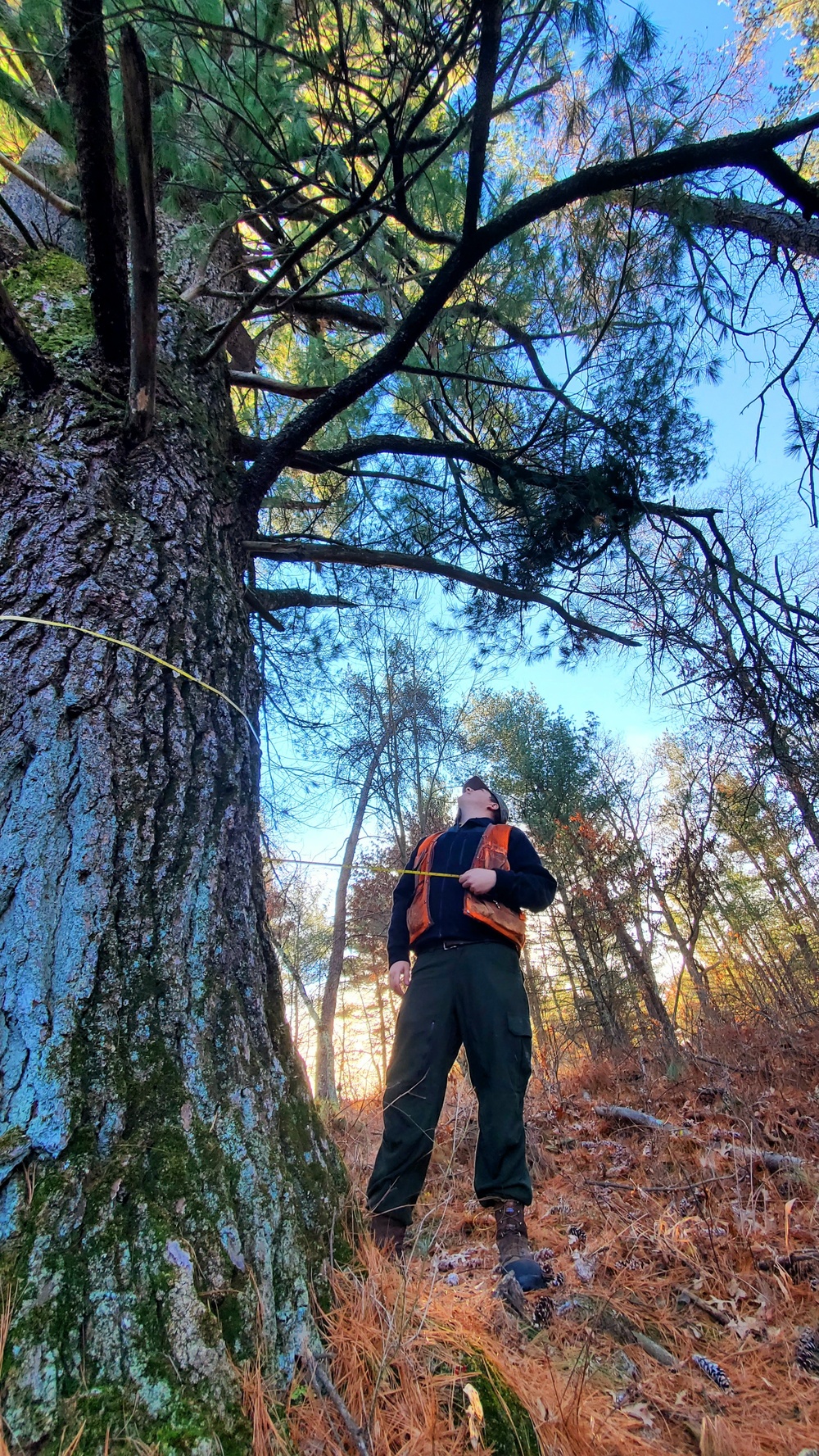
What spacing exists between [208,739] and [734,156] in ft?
7.76

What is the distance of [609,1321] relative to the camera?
53.5 inches

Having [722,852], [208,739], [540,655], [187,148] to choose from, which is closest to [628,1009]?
[722,852]

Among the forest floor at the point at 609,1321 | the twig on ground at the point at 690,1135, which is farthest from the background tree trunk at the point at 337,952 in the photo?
the forest floor at the point at 609,1321

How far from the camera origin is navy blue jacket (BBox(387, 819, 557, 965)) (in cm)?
216

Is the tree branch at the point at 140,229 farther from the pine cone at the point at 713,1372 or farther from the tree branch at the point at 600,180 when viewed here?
the pine cone at the point at 713,1372

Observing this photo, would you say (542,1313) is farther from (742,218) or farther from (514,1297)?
(742,218)

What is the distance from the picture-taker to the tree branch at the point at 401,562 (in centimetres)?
246

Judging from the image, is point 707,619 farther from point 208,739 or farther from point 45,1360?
point 45,1360

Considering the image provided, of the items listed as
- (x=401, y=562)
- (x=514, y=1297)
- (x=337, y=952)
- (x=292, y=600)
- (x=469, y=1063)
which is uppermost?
(x=292, y=600)

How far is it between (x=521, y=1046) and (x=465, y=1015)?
0.62 ft

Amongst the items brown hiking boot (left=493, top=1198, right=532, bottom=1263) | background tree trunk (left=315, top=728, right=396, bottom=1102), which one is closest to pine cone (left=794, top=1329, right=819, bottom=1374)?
brown hiking boot (left=493, top=1198, right=532, bottom=1263)

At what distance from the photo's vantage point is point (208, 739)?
60.5 inches

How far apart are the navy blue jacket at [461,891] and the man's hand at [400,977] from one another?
43 mm

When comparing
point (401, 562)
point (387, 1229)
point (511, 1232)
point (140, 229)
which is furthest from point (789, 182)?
point (387, 1229)
